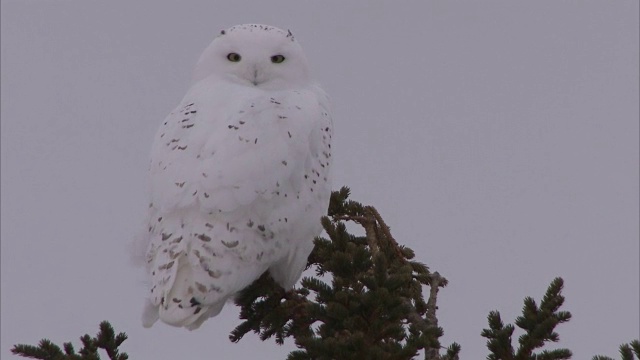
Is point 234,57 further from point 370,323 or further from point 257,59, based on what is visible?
point 370,323

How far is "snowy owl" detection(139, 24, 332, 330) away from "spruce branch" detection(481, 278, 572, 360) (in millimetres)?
1724

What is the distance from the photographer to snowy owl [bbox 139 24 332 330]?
5379mm

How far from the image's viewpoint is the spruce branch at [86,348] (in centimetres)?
423

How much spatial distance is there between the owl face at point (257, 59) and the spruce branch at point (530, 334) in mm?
2782

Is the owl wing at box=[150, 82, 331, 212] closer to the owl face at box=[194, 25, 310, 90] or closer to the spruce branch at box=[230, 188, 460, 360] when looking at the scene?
the owl face at box=[194, 25, 310, 90]

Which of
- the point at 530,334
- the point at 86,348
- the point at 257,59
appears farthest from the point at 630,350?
the point at 257,59

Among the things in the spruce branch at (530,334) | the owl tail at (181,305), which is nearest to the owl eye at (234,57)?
the owl tail at (181,305)

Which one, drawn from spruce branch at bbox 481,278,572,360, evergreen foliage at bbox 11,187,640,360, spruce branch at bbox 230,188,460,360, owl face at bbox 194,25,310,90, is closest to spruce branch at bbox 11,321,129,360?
evergreen foliage at bbox 11,187,640,360

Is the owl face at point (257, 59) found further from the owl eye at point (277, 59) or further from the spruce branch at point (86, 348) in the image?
the spruce branch at point (86, 348)

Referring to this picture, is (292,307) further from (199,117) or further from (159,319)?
(199,117)

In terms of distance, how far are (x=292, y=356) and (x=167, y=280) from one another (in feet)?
4.68

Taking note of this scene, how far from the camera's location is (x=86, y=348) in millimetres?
4328

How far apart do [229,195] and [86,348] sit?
1.34 metres

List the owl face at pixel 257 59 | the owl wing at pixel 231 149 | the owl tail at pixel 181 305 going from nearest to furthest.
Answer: the owl tail at pixel 181 305, the owl wing at pixel 231 149, the owl face at pixel 257 59
